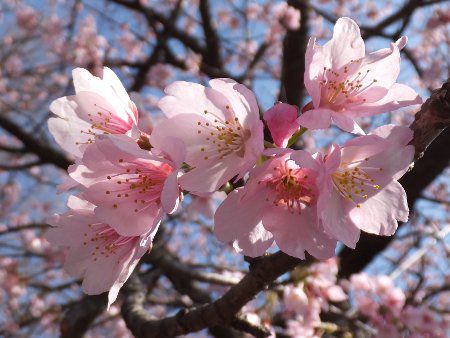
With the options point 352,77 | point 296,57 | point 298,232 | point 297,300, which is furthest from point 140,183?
point 296,57

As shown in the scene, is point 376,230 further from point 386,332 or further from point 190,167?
point 386,332

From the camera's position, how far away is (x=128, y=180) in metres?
1.06

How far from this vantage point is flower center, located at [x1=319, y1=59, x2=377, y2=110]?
3.60 feet

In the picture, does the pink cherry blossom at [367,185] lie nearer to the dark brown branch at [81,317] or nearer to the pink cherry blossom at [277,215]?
the pink cherry blossom at [277,215]

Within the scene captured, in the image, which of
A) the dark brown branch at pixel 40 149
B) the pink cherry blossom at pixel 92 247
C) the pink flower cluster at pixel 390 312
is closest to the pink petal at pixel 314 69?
the pink cherry blossom at pixel 92 247

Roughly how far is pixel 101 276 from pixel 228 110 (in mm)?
538

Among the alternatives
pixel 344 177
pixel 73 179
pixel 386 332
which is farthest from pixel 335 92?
pixel 386 332

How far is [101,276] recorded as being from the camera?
1.13 m

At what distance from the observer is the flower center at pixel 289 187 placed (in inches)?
41.1

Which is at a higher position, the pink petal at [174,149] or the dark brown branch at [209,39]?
the pink petal at [174,149]

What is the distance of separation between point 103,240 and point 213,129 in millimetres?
411

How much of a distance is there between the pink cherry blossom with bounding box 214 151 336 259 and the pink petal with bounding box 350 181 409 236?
0.12 metres

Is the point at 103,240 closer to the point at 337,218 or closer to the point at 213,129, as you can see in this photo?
the point at 213,129

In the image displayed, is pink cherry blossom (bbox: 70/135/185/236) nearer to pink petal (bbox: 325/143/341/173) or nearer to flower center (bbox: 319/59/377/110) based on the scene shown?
pink petal (bbox: 325/143/341/173)
